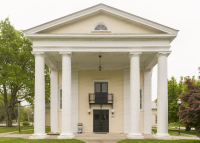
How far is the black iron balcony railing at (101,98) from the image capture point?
24.0 meters

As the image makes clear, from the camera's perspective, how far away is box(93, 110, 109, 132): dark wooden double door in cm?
2394

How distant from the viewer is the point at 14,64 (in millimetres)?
33844

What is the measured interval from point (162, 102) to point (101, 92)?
290 inches

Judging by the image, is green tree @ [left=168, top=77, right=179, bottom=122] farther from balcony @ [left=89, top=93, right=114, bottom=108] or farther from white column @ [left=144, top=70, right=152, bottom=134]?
balcony @ [left=89, top=93, right=114, bottom=108]

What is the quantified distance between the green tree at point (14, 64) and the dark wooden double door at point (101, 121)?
41.7 ft

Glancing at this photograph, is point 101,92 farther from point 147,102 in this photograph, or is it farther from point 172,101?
point 172,101

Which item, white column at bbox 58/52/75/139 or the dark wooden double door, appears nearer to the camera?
white column at bbox 58/52/75/139

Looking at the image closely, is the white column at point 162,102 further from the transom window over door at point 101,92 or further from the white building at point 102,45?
the transom window over door at point 101,92

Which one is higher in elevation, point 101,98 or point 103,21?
point 103,21

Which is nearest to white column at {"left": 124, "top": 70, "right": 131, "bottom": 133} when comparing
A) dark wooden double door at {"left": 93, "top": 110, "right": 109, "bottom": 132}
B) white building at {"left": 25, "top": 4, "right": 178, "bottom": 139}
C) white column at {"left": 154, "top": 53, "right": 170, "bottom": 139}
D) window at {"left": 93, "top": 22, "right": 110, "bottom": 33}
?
dark wooden double door at {"left": 93, "top": 110, "right": 109, "bottom": 132}

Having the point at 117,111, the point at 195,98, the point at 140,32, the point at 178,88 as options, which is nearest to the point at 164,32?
the point at 140,32

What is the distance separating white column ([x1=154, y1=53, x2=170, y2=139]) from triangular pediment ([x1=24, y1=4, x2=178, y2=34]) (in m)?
2.27

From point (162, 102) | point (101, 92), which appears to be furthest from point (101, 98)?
point (162, 102)

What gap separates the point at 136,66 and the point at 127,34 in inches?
97.9
